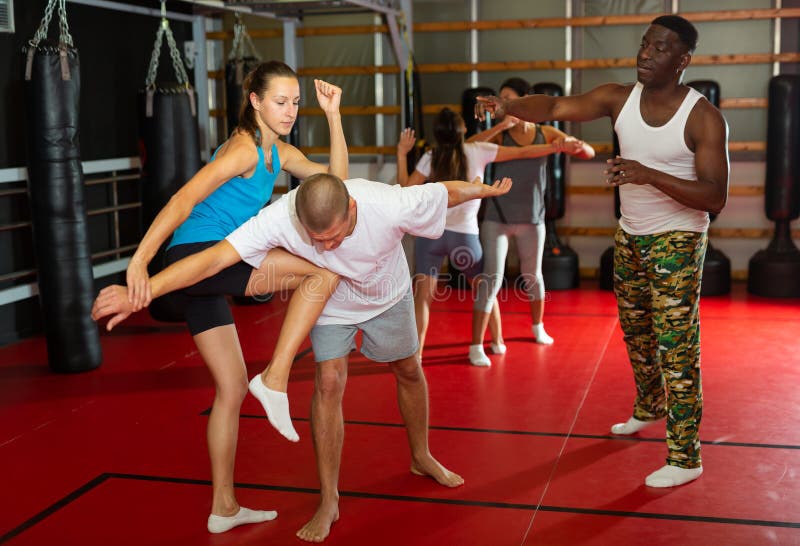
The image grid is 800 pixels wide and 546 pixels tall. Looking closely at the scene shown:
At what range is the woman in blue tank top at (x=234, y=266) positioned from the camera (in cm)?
→ 287

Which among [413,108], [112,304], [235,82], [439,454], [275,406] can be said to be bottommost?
[439,454]

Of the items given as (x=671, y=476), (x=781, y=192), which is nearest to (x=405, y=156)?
(x=671, y=476)

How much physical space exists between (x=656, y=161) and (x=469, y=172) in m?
1.78

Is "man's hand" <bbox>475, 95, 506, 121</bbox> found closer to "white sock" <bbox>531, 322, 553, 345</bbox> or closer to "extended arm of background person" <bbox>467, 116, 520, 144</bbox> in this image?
"extended arm of background person" <bbox>467, 116, 520, 144</bbox>

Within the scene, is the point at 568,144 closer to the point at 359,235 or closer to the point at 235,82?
the point at 359,235

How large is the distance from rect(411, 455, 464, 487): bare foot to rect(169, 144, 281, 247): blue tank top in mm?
1142

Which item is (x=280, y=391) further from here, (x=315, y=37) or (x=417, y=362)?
(x=315, y=37)

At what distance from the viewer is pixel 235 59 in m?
7.05

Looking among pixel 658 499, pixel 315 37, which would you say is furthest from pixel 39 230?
pixel 315 37

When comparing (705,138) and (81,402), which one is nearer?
(705,138)

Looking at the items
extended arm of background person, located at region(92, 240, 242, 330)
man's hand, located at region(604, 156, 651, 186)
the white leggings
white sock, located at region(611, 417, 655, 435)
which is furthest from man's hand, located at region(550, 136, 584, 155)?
extended arm of background person, located at region(92, 240, 242, 330)

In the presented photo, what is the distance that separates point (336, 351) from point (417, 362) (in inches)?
16.1

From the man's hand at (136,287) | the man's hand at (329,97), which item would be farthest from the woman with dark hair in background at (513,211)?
the man's hand at (136,287)

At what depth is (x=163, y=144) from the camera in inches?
241
